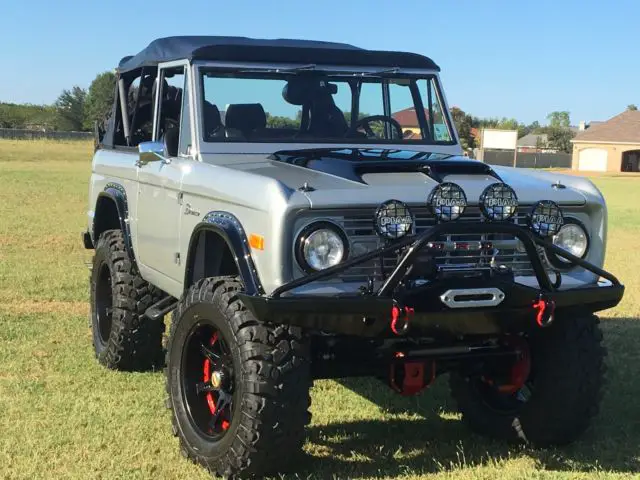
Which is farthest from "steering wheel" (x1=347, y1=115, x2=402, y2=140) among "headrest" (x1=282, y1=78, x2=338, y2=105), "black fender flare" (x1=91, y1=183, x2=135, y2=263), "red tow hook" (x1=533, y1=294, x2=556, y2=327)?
"red tow hook" (x1=533, y1=294, x2=556, y2=327)

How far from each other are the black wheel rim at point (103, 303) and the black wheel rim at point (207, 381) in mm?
2394

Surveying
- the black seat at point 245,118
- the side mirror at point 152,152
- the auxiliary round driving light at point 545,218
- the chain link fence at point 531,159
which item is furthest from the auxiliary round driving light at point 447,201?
the chain link fence at point 531,159

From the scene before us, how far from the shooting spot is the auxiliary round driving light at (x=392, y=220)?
3.97 m

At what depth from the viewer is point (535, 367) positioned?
484 cm

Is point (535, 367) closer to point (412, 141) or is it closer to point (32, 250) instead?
point (412, 141)

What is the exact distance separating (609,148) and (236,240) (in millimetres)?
70686

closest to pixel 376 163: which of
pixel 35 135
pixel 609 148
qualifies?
pixel 609 148

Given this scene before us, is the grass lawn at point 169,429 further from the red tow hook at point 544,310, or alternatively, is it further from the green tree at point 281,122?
the green tree at point 281,122

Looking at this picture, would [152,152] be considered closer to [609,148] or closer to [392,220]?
[392,220]

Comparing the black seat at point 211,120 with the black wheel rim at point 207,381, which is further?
the black seat at point 211,120

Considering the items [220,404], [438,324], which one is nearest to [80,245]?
[220,404]

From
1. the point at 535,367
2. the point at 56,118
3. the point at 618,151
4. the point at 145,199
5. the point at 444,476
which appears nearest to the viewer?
the point at 444,476

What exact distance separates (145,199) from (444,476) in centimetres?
265

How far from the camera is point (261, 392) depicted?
3.95 m
